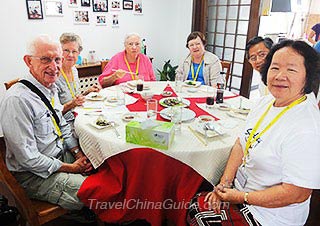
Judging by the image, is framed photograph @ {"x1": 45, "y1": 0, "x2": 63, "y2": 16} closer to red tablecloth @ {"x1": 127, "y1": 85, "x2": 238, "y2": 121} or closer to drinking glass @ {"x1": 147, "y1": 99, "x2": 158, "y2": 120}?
red tablecloth @ {"x1": 127, "y1": 85, "x2": 238, "y2": 121}

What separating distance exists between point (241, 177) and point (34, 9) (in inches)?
118

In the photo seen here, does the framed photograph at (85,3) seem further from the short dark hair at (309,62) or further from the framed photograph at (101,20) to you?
the short dark hair at (309,62)

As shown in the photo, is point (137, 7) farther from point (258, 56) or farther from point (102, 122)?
point (102, 122)

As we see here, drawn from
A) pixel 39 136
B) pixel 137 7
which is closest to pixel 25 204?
pixel 39 136

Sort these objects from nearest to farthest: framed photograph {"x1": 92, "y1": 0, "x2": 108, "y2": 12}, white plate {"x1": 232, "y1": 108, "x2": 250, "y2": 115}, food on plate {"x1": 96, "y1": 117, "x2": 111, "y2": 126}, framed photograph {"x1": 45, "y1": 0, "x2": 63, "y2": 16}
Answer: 1. food on plate {"x1": 96, "y1": 117, "x2": 111, "y2": 126}
2. white plate {"x1": 232, "y1": 108, "x2": 250, "y2": 115}
3. framed photograph {"x1": 45, "y1": 0, "x2": 63, "y2": 16}
4. framed photograph {"x1": 92, "y1": 0, "x2": 108, "y2": 12}

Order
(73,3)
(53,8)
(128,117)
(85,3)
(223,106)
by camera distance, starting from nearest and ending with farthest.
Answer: (128,117) → (223,106) → (53,8) → (73,3) → (85,3)

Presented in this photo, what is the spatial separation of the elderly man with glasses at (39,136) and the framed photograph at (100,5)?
2.22 meters

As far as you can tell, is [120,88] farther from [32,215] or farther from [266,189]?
[266,189]

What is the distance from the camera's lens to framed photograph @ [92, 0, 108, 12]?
11.6 ft

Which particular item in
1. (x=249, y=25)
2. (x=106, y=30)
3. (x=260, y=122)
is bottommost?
(x=260, y=122)

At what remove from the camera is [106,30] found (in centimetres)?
376

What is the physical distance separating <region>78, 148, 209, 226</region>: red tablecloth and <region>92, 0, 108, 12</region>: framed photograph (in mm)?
2798

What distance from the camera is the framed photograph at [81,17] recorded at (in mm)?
3389

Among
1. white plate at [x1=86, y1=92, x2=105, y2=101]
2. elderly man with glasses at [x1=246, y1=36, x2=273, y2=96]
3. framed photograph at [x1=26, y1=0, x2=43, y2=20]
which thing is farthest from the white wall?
elderly man with glasses at [x1=246, y1=36, x2=273, y2=96]
